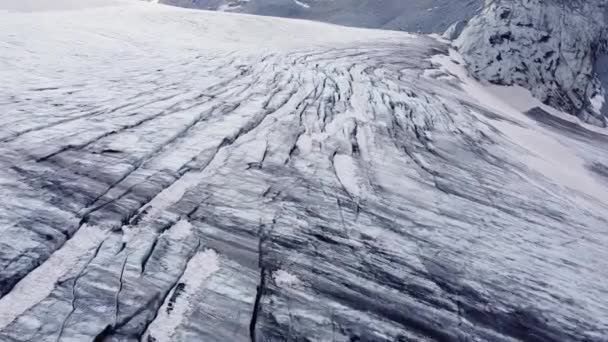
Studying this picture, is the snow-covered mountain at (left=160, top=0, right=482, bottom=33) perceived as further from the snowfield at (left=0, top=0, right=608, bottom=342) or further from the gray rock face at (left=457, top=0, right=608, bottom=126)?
the snowfield at (left=0, top=0, right=608, bottom=342)

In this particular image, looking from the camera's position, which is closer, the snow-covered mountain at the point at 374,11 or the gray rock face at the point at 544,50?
the gray rock face at the point at 544,50

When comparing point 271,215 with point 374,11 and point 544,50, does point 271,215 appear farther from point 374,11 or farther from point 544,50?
point 374,11

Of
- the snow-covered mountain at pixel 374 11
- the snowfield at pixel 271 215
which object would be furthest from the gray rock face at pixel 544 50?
the snow-covered mountain at pixel 374 11

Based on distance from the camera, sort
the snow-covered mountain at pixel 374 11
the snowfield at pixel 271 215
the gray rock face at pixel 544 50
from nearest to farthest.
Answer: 1. the snowfield at pixel 271 215
2. the gray rock face at pixel 544 50
3. the snow-covered mountain at pixel 374 11

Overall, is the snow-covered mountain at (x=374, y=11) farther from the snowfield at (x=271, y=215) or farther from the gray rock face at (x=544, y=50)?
the snowfield at (x=271, y=215)

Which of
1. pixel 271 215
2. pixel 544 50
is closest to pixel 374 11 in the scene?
pixel 544 50

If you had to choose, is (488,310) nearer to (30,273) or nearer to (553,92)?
(30,273)

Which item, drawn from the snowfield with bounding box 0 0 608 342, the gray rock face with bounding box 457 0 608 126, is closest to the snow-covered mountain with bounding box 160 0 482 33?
the gray rock face with bounding box 457 0 608 126
